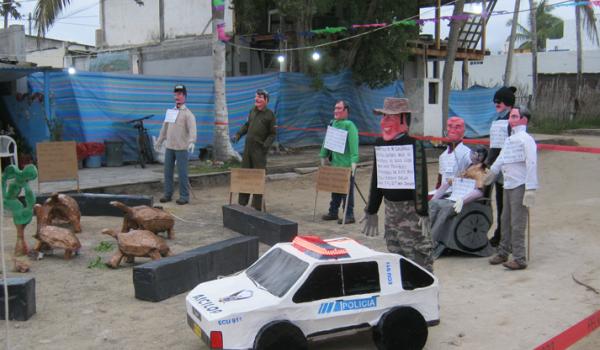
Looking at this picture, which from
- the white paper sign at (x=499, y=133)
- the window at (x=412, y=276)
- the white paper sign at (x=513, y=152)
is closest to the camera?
the window at (x=412, y=276)

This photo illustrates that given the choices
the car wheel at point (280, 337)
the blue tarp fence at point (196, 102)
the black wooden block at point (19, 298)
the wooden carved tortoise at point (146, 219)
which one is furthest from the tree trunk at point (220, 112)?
the car wheel at point (280, 337)

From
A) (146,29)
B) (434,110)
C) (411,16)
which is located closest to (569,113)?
(434,110)

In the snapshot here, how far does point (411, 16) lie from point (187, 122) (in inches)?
412

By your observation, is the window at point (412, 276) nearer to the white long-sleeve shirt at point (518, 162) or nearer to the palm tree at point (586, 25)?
the white long-sleeve shirt at point (518, 162)

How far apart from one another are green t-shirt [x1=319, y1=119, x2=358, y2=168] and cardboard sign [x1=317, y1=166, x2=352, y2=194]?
232 mm

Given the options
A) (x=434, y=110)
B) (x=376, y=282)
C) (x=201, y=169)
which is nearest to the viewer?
(x=376, y=282)

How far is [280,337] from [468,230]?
12.7 ft

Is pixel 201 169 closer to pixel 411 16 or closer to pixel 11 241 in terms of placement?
pixel 11 241

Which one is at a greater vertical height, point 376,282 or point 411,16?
point 411,16

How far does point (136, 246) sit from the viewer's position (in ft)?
22.0

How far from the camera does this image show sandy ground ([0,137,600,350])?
496 cm

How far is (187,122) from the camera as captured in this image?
10930 millimetres

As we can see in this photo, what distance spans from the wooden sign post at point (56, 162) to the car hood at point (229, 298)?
7.07 m

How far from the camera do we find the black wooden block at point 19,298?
5.18m
